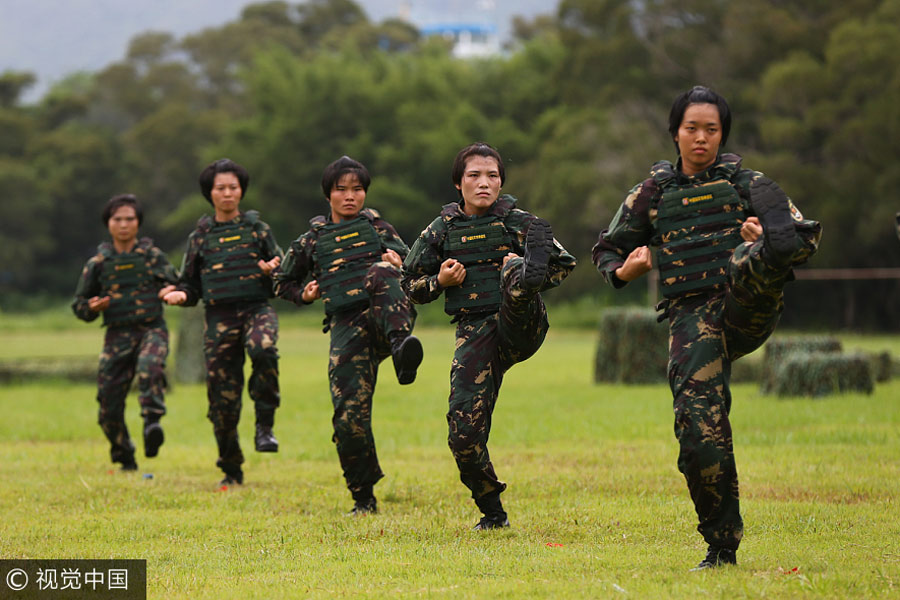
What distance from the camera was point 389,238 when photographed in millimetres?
8992

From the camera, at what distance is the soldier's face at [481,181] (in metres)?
7.64

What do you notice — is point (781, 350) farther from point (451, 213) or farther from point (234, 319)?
point (451, 213)

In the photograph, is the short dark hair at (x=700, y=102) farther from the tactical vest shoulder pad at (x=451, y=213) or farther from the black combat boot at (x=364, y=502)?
the black combat boot at (x=364, y=502)

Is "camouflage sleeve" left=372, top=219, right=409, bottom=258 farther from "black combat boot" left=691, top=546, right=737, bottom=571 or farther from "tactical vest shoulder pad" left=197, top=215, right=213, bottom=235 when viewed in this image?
"black combat boot" left=691, top=546, right=737, bottom=571

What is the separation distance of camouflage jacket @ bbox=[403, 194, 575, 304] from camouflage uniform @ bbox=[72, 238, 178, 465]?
13.9ft

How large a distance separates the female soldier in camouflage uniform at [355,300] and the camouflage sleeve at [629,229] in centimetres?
197

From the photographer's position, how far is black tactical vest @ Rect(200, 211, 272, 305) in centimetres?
1012

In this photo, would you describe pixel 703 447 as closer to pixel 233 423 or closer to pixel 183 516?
pixel 183 516

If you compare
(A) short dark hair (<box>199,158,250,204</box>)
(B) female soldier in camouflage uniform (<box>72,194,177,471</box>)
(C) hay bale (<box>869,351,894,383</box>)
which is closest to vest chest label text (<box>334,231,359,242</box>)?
(A) short dark hair (<box>199,158,250,204</box>)

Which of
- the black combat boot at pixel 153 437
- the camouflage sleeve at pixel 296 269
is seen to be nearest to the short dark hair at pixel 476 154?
the camouflage sleeve at pixel 296 269

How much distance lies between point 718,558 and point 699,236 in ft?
5.36

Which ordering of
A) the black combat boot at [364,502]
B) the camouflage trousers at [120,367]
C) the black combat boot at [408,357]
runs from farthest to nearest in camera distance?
the camouflage trousers at [120,367] → the black combat boot at [364,502] → the black combat boot at [408,357]

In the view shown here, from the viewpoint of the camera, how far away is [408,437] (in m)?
13.7

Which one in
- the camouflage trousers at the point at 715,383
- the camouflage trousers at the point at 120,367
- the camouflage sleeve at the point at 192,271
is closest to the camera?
the camouflage trousers at the point at 715,383
